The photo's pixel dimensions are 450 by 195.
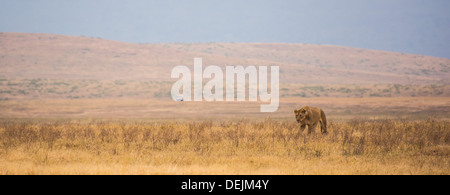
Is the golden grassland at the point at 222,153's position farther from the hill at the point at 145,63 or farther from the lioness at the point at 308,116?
the hill at the point at 145,63

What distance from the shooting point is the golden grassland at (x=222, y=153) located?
11.0 meters

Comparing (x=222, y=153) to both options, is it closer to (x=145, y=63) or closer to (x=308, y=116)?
(x=308, y=116)

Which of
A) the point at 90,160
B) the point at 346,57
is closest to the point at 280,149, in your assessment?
the point at 90,160

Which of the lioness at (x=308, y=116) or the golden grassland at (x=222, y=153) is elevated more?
the lioness at (x=308, y=116)

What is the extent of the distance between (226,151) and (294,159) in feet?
7.09

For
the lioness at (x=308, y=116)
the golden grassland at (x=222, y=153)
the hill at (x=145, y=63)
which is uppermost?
the hill at (x=145, y=63)

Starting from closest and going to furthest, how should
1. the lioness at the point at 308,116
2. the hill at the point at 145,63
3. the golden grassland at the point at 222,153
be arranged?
the golden grassland at the point at 222,153 → the lioness at the point at 308,116 → the hill at the point at 145,63

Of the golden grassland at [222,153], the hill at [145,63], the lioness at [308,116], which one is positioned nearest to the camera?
the golden grassland at [222,153]

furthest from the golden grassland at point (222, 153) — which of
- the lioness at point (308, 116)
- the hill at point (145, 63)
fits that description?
the hill at point (145, 63)

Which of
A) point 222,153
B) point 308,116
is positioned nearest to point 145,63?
point 308,116

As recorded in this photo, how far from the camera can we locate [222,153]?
13.5 m
